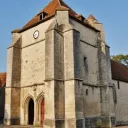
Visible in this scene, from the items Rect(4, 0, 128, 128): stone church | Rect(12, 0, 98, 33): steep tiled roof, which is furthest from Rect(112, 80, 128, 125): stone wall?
Rect(12, 0, 98, 33): steep tiled roof

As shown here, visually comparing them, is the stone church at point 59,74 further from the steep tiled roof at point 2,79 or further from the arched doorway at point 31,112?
the steep tiled roof at point 2,79

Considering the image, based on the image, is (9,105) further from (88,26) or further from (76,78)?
(88,26)

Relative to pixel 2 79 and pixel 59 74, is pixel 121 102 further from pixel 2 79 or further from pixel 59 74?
pixel 2 79

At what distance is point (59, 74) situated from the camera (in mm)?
15898

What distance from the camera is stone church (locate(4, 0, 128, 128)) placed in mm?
15367

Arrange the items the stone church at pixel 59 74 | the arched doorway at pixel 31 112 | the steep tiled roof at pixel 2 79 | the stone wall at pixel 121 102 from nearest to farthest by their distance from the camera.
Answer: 1. the stone church at pixel 59 74
2. the arched doorway at pixel 31 112
3. the stone wall at pixel 121 102
4. the steep tiled roof at pixel 2 79

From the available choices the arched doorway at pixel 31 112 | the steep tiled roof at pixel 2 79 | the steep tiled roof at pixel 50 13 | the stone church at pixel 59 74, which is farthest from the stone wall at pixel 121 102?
the steep tiled roof at pixel 2 79

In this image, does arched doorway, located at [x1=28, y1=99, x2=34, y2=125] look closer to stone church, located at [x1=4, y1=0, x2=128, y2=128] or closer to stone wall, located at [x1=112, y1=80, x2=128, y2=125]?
stone church, located at [x1=4, y1=0, x2=128, y2=128]

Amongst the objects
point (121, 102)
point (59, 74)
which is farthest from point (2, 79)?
point (121, 102)

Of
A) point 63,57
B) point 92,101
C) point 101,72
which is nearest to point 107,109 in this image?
point 92,101

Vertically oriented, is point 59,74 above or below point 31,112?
above

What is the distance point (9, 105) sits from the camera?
18859 mm

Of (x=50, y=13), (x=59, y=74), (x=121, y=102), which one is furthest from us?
(x=121, y=102)

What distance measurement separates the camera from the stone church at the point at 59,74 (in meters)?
15.4
